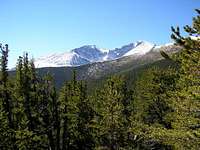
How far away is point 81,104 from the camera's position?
5772cm

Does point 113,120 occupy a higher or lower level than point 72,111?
lower

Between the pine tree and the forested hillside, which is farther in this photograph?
the pine tree

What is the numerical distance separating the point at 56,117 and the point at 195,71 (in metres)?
37.3

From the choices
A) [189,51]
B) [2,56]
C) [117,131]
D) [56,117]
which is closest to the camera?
[189,51]

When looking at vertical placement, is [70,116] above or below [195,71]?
below

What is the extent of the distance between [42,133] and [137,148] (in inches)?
549

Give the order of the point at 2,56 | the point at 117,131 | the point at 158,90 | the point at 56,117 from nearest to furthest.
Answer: the point at 2,56 < the point at 117,131 < the point at 158,90 < the point at 56,117

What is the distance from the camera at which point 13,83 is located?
49812 millimetres

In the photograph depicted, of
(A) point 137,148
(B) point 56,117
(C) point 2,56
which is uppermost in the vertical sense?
(C) point 2,56

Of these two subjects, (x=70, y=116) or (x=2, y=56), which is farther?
(x=70, y=116)

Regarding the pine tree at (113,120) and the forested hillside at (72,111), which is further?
the pine tree at (113,120)

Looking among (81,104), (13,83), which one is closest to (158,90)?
(81,104)

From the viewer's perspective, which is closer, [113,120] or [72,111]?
[113,120]

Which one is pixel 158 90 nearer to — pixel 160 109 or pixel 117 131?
pixel 160 109
